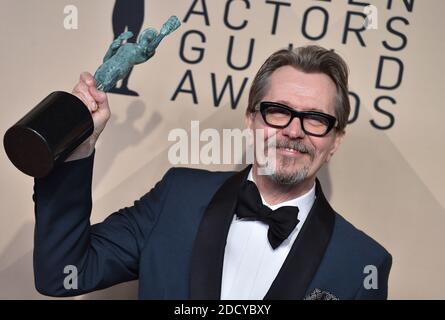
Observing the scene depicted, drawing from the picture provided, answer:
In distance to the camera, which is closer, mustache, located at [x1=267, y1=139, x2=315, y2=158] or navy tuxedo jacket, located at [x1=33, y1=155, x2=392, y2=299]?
navy tuxedo jacket, located at [x1=33, y1=155, x2=392, y2=299]

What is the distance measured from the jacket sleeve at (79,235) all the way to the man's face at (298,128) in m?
0.24

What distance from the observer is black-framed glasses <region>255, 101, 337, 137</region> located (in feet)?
4.73

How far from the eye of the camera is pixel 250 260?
4.69 ft

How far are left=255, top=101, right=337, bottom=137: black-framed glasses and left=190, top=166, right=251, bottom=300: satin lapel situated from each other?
0.48 feet

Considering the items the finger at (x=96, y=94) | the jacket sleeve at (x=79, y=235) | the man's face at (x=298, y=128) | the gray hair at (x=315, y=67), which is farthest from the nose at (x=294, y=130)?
the finger at (x=96, y=94)

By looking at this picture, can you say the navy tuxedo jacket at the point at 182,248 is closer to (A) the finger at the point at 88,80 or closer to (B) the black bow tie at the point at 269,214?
(B) the black bow tie at the point at 269,214

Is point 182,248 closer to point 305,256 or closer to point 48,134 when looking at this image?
point 305,256

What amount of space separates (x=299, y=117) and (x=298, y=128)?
0.02 m

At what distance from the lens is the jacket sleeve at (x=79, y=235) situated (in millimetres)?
1255

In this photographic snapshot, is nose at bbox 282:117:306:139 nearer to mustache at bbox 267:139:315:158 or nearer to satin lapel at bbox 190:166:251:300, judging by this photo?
mustache at bbox 267:139:315:158
